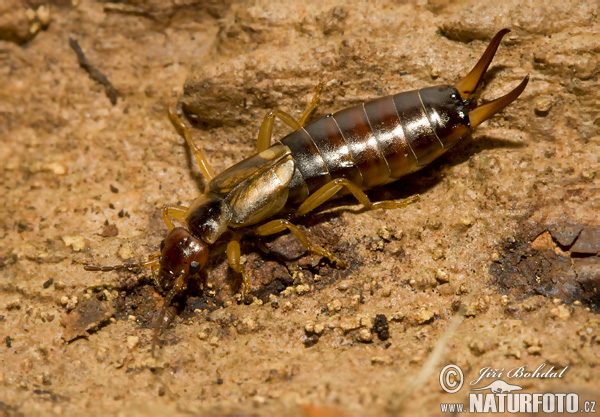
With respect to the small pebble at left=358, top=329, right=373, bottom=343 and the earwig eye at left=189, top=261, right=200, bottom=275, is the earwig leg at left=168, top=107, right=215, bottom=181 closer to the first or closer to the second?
the earwig eye at left=189, top=261, right=200, bottom=275

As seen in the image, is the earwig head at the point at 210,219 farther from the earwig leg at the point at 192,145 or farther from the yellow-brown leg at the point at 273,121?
the yellow-brown leg at the point at 273,121

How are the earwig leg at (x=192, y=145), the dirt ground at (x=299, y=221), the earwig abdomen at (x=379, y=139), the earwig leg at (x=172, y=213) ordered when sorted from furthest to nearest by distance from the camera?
the earwig leg at (x=192, y=145) → the earwig leg at (x=172, y=213) → the earwig abdomen at (x=379, y=139) → the dirt ground at (x=299, y=221)

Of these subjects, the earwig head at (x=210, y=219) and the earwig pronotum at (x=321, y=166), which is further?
the earwig head at (x=210, y=219)

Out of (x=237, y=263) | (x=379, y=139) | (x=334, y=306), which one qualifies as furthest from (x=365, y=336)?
(x=379, y=139)

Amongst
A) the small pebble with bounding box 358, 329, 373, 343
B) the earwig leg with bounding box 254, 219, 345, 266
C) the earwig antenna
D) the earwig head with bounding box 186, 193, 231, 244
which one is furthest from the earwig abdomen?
the small pebble with bounding box 358, 329, 373, 343

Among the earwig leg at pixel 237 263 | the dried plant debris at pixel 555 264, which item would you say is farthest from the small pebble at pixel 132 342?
the dried plant debris at pixel 555 264

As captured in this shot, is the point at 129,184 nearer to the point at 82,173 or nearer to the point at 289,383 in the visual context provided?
the point at 82,173

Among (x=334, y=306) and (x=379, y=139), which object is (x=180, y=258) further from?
(x=379, y=139)
